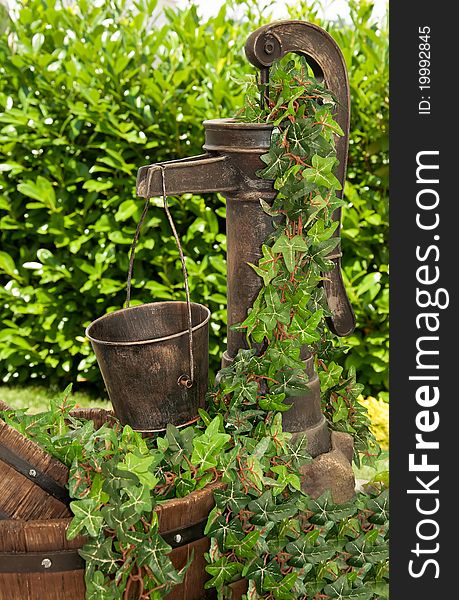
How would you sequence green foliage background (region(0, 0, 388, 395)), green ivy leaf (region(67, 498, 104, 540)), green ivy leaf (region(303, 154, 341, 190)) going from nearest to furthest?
1. green ivy leaf (region(67, 498, 104, 540))
2. green ivy leaf (region(303, 154, 341, 190))
3. green foliage background (region(0, 0, 388, 395))

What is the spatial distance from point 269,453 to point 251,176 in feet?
2.13

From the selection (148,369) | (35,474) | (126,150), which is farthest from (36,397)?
(35,474)

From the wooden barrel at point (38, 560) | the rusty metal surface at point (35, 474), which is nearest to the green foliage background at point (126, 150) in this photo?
the rusty metal surface at point (35, 474)

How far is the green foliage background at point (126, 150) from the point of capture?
13.0 feet

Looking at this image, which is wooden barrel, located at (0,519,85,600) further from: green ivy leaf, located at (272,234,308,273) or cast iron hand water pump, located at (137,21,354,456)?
green ivy leaf, located at (272,234,308,273)

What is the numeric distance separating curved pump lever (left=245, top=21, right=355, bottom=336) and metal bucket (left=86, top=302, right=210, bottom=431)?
0.39m

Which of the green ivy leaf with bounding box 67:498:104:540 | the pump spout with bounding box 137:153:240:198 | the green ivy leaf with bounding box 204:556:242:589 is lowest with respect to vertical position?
the green ivy leaf with bounding box 204:556:242:589

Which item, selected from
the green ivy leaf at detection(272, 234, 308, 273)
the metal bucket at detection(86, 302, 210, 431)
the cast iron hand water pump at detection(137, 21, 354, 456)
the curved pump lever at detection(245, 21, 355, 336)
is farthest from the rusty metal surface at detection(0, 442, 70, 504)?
the curved pump lever at detection(245, 21, 355, 336)

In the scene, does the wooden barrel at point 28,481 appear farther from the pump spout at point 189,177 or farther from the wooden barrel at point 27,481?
the pump spout at point 189,177

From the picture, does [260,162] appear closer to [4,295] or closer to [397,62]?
[397,62]

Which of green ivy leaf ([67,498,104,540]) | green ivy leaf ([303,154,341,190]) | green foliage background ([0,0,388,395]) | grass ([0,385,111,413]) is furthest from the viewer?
grass ([0,385,111,413])

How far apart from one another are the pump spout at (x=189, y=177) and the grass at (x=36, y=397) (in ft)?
8.93

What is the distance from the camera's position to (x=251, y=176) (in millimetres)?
1947

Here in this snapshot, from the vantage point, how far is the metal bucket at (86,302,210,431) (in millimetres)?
1847
